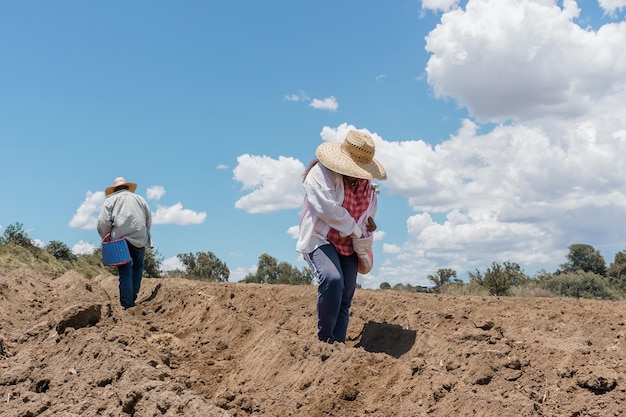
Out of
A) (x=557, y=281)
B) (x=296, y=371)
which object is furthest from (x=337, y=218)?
(x=557, y=281)

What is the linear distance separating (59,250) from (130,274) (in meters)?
17.1

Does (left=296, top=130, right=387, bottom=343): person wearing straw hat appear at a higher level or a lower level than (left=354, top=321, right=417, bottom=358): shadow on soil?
higher

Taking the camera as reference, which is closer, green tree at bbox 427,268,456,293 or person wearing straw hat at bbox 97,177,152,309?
person wearing straw hat at bbox 97,177,152,309

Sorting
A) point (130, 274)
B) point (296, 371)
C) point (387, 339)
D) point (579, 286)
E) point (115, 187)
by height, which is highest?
point (115, 187)

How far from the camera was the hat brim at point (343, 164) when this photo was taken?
5879 mm

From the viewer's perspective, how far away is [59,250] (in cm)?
2548

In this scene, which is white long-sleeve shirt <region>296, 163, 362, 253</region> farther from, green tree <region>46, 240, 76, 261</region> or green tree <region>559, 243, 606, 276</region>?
green tree <region>559, 243, 606, 276</region>

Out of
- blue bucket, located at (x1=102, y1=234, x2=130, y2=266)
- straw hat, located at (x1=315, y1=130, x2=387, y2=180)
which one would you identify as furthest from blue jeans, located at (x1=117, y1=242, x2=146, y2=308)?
straw hat, located at (x1=315, y1=130, x2=387, y2=180)

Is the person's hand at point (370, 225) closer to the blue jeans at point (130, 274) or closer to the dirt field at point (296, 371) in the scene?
the dirt field at point (296, 371)

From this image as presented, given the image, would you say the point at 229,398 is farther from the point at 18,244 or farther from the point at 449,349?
the point at 18,244

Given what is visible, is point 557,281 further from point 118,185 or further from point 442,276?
point 118,185

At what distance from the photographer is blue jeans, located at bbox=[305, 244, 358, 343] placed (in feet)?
19.0

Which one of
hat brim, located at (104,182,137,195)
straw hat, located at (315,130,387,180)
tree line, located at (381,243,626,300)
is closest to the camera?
straw hat, located at (315,130,387,180)

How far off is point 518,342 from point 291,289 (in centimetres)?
787
